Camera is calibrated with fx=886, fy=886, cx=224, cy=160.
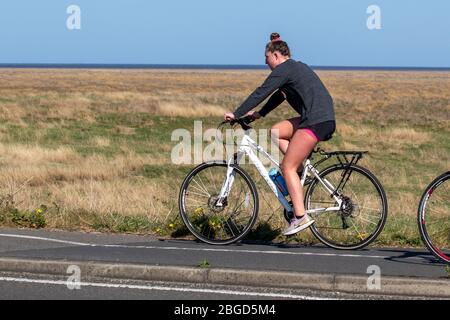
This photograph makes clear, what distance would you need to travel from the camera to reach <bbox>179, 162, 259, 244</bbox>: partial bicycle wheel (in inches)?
341

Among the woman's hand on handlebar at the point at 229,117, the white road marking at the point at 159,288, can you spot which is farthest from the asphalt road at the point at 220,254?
the woman's hand on handlebar at the point at 229,117

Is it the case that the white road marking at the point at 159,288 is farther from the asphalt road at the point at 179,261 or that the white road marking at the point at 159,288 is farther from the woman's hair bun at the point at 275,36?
the woman's hair bun at the point at 275,36

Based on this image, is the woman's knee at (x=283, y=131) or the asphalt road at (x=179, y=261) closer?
the asphalt road at (x=179, y=261)

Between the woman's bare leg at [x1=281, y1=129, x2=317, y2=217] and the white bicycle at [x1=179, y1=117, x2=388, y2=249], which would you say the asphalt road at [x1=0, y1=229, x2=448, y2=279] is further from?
the woman's bare leg at [x1=281, y1=129, x2=317, y2=217]

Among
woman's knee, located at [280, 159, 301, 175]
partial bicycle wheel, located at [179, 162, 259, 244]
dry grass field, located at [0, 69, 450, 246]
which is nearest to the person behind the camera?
woman's knee, located at [280, 159, 301, 175]

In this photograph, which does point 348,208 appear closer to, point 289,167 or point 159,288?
point 289,167

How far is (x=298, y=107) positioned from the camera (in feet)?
27.5

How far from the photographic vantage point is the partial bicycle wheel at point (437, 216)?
24.4 feet

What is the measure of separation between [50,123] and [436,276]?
29343 mm

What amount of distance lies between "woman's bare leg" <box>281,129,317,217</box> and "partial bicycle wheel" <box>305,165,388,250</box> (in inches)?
8.2

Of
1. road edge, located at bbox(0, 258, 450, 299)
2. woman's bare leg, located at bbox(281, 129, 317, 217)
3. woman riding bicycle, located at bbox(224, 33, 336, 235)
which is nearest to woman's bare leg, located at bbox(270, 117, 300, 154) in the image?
woman riding bicycle, located at bbox(224, 33, 336, 235)

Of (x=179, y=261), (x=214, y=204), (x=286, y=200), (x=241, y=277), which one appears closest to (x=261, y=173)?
(x=286, y=200)
